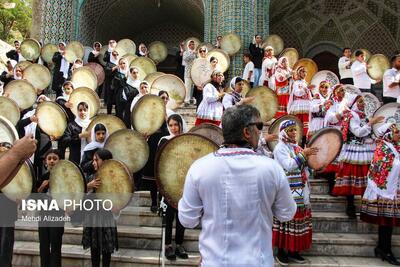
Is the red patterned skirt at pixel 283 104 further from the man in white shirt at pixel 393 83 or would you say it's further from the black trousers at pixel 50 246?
the black trousers at pixel 50 246

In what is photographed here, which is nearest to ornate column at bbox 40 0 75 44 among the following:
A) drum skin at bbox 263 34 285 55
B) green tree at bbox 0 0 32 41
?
drum skin at bbox 263 34 285 55

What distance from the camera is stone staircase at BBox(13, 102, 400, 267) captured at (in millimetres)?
4621

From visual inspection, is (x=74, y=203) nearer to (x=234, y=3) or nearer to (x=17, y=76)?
(x=17, y=76)

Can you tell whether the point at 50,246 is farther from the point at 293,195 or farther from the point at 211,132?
the point at 293,195

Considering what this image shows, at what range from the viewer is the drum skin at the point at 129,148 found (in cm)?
512

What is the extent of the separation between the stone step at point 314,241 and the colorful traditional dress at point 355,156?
23.4 inches

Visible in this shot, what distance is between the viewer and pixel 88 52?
40.1ft

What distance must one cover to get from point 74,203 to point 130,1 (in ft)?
40.9

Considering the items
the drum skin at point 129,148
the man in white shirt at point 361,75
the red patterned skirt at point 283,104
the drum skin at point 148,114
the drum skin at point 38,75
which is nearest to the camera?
the drum skin at point 129,148

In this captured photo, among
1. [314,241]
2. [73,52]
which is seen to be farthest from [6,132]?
[73,52]

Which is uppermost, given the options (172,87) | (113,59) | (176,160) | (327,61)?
(327,61)

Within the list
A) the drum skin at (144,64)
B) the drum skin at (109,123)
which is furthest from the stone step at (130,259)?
the drum skin at (144,64)

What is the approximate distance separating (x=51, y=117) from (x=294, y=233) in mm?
4087

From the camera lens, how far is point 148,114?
20.4 feet
